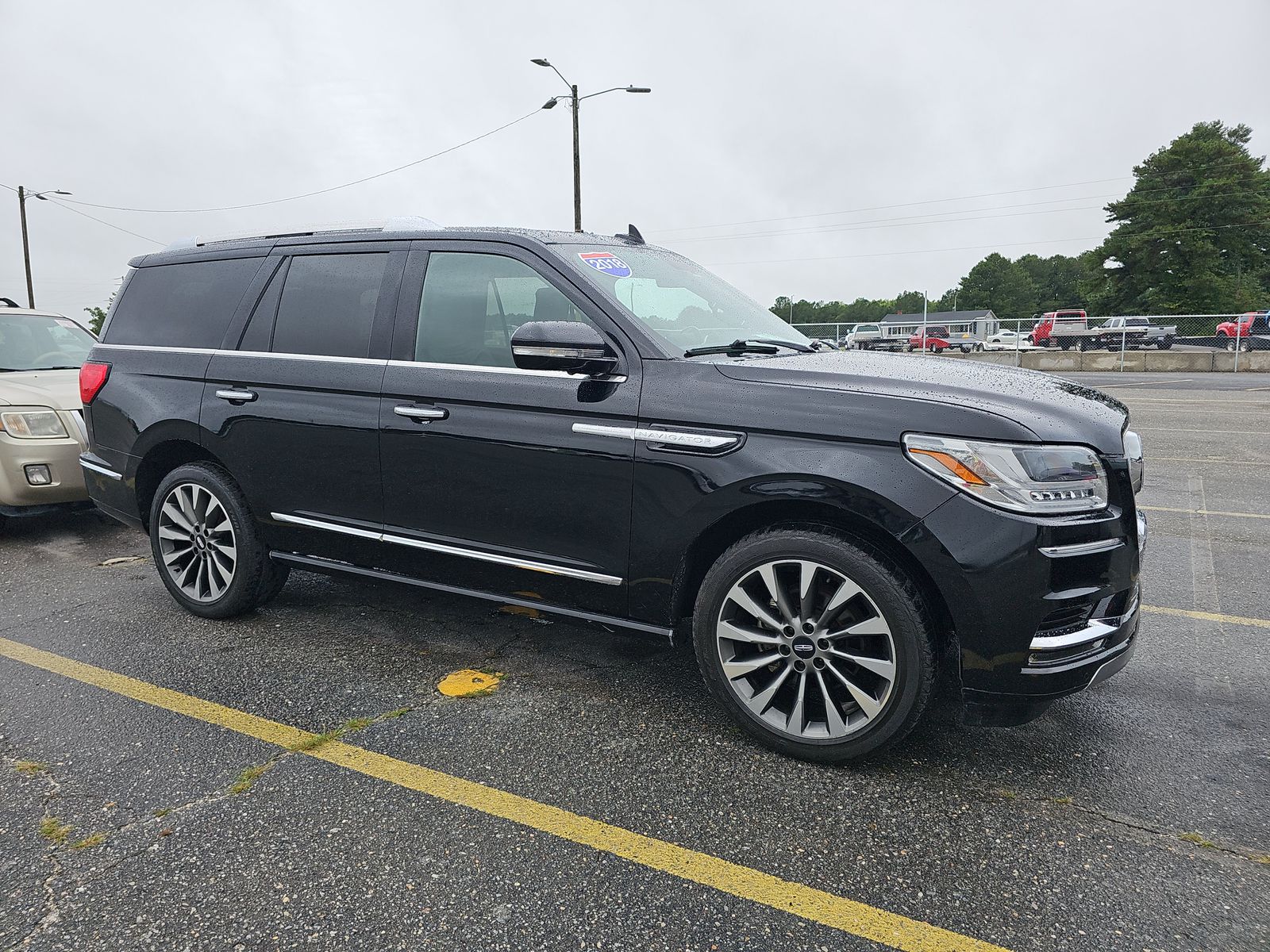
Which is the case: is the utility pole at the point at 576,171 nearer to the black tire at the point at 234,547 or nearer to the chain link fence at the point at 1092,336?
the chain link fence at the point at 1092,336

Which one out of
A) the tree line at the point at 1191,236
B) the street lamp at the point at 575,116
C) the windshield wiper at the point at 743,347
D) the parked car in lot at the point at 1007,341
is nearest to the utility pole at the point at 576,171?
the street lamp at the point at 575,116

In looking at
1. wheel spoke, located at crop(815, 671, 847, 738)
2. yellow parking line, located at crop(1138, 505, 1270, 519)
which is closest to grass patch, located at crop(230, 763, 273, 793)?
wheel spoke, located at crop(815, 671, 847, 738)

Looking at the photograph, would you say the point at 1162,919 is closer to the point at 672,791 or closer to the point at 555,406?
the point at 672,791

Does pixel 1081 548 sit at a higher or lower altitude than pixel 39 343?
lower

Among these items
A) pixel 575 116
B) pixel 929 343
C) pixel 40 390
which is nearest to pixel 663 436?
pixel 40 390

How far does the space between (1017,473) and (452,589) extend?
2.21 m

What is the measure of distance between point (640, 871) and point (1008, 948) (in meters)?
0.91

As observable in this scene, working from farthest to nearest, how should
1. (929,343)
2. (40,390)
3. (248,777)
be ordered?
(929,343) < (40,390) < (248,777)

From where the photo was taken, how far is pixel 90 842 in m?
2.42

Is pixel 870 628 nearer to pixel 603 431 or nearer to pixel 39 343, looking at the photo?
pixel 603 431

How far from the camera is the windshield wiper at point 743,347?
321cm

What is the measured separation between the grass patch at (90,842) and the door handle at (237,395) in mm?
2060

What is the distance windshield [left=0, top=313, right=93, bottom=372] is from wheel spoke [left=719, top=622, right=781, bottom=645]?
6377 millimetres

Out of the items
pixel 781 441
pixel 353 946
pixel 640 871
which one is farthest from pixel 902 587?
pixel 353 946
